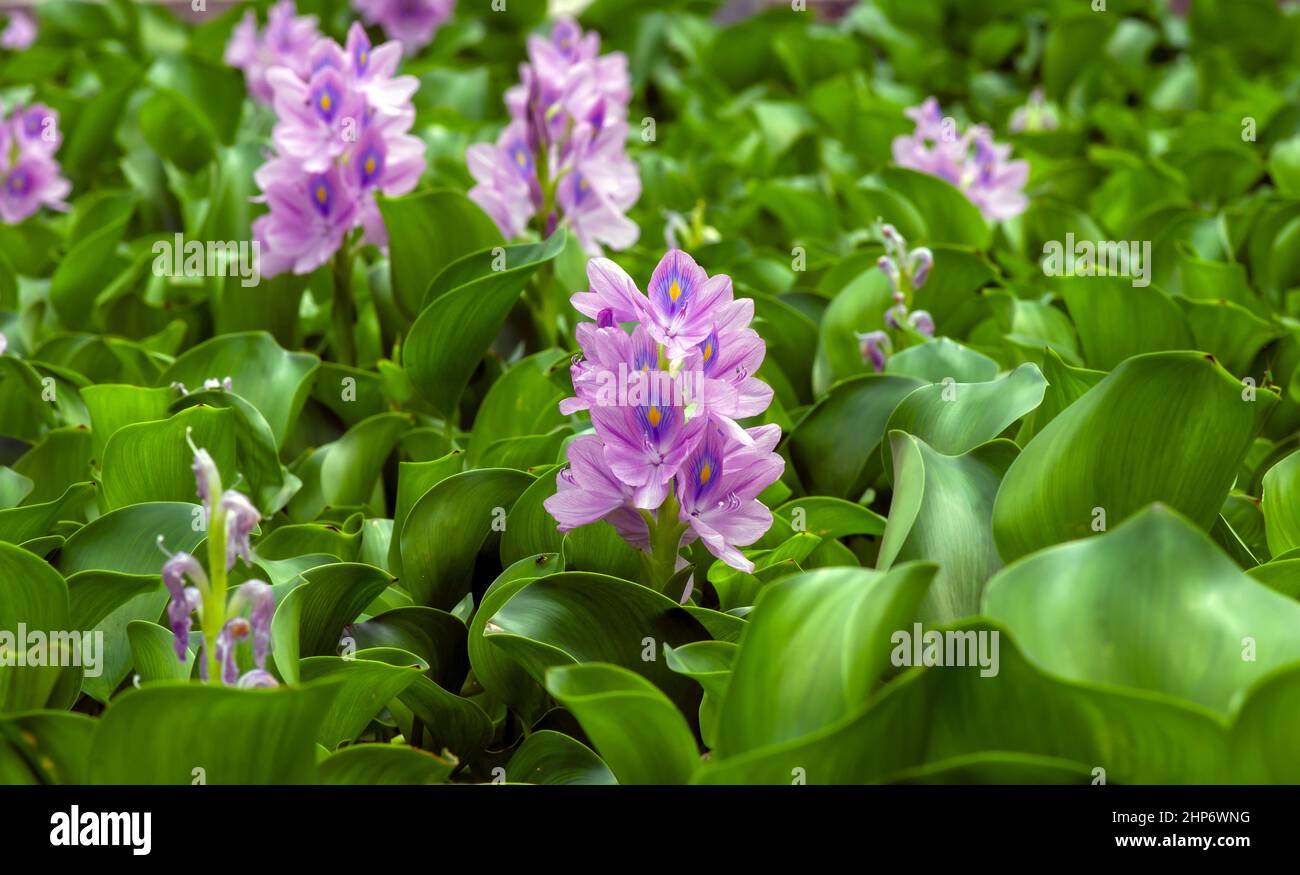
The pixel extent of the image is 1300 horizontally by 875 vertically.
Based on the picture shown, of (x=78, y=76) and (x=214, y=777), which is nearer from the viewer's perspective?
(x=214, y=777)

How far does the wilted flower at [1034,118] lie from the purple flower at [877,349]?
1867 mm

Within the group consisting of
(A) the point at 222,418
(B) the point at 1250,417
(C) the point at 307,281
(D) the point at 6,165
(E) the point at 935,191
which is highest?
(D) the point at 6,165

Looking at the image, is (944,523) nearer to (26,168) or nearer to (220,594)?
(220,594)

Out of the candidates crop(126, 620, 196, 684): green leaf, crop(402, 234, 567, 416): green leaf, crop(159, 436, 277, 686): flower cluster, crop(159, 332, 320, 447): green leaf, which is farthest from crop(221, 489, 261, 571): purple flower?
crop(159, 332, 320, 447): green leaf

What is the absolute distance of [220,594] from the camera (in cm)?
100

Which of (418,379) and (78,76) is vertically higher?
(78,76)

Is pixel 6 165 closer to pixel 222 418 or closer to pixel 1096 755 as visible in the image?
pixel 222 418

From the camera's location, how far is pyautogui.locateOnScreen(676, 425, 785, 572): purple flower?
1.22 meters

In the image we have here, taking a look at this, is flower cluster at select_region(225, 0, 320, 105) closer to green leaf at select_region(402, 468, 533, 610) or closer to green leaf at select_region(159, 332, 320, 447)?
green leaf at select_region(159, 332, 320, 447)

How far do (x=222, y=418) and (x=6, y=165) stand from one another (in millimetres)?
1422

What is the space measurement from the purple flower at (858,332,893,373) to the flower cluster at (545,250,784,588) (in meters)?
0.56

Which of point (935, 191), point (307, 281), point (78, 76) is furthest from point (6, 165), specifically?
point (935, 191)

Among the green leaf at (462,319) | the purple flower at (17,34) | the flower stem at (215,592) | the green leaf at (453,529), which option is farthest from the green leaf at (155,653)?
the purple flower at (17,34)
